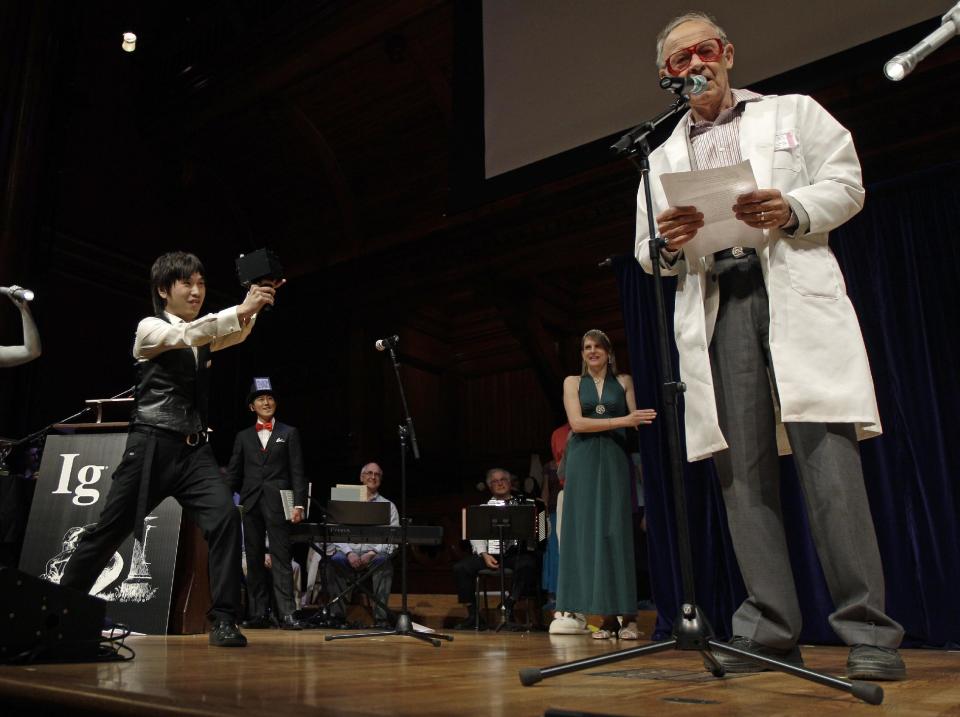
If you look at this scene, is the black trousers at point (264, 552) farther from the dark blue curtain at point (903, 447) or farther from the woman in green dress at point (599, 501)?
the dark blue curtain at point (903, 447)

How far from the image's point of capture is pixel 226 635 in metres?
2.81

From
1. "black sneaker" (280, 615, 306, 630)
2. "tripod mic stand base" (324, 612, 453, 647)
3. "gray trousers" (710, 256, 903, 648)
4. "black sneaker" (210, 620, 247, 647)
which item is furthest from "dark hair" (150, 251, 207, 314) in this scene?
"black sneaker" (280, 615, 306, 630)

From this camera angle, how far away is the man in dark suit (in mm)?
5434

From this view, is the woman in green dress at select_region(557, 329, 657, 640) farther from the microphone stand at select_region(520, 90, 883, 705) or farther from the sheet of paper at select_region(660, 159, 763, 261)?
the microphone stand at select_region(520, 90, 883, 705)

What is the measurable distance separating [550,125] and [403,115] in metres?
3.12

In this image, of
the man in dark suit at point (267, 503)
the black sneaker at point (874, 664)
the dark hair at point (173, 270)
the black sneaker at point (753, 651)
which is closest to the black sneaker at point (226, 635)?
the dark hair at point (173, 270)

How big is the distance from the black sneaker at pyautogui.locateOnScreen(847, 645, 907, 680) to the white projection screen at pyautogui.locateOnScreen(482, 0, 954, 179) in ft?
9.34

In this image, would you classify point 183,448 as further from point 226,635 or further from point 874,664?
point 874,664

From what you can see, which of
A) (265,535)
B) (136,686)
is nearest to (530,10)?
(265,535)

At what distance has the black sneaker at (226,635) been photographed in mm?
2807

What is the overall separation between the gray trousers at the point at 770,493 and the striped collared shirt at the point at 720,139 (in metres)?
0.29

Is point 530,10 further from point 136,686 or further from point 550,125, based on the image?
point 136,686

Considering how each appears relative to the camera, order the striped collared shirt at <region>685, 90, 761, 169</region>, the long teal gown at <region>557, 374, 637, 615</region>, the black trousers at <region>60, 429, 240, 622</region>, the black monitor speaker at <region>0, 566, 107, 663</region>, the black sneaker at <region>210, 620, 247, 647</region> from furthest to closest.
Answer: the long teal gown at <region>557, 374, 637, 615</region> < the black sneaker at <region>210, 620, 247, 647</region> < the black trousers at <region>60, 429, 240, 622</region> < the striped collared shirt at <region>685, 90, 761, 169</region> < the black monitor speaker at <region>0, 566, 107, 663</region>

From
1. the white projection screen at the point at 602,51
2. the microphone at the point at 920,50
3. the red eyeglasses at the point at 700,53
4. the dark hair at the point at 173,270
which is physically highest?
the white projection screen at the point at 602,51
